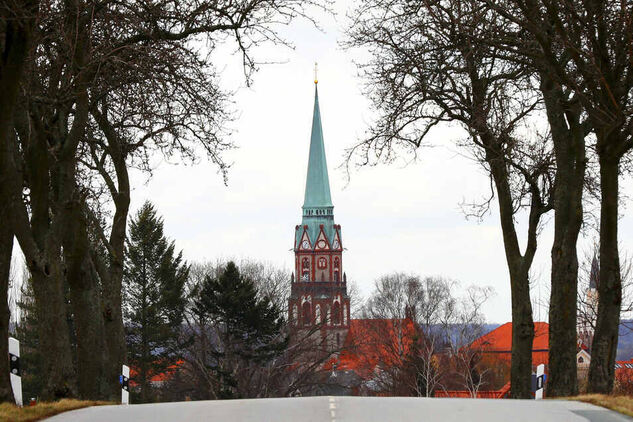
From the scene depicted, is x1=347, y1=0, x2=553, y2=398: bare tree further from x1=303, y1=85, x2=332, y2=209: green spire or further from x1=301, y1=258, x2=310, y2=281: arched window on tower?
x1=301, y1=258, x2=310, y2=281: arched window on tower

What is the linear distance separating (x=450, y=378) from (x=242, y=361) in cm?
2526

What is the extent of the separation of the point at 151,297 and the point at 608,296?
5236cm

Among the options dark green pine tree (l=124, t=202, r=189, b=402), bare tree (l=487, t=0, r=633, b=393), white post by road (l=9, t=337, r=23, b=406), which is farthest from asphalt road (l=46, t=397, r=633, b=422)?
dark green pine tree (l=124, t=202, r=189, b=402)

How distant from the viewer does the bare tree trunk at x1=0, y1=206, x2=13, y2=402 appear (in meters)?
11.8

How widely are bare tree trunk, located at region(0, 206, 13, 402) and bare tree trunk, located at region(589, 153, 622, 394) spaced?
8.37 metres

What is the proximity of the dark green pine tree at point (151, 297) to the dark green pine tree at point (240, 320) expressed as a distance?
2.93 metres

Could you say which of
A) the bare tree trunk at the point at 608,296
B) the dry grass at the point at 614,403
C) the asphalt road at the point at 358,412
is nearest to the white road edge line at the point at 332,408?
the asphalt road at the point at 358,412

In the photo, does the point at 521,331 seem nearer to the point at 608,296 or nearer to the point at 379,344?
the point at 608,296

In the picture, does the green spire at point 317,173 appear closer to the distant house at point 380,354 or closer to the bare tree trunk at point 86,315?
the distant house at point 380,354

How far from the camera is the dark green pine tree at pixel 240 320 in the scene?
2318 inches

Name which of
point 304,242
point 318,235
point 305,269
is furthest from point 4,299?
point 305,269

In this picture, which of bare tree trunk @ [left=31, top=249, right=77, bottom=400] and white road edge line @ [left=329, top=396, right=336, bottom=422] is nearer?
white road edge line @ [left=329, top=396, right=336, bottom=422]

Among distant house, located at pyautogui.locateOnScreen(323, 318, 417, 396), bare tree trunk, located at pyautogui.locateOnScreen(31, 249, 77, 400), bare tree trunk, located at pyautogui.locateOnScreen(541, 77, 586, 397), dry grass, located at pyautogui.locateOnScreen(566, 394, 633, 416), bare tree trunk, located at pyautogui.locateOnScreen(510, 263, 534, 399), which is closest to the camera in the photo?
dry grass, located at pyautogui.locateOnScreen(566, 394, 633, 416)

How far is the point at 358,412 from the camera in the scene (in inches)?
390
